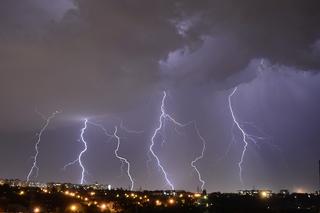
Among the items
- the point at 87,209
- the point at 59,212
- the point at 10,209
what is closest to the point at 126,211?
the point at 87,209

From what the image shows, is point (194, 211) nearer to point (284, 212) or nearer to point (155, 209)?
point (155, 209)

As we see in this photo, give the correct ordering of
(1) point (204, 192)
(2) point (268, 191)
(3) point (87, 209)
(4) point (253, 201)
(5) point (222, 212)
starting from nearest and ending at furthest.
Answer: (3) point (87, 209) → (5) point (222, 212) → (4) point (253, 201) → (1) point (204, 192) → (2) point (268, 191)

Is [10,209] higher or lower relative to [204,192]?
lower

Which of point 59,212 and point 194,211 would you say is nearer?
point 59,212

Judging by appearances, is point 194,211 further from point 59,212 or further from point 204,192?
point 204,192

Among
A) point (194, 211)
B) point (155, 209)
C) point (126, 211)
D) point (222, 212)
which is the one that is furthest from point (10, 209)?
point (222, 212)

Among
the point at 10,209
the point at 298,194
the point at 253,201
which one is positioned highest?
the point at 298,194

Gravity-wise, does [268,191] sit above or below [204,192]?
above

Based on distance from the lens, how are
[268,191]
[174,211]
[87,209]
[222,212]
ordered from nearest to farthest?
[87,209] → [174,211] → [222,212] → [268,191]

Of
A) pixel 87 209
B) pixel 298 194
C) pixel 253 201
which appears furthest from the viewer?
pixel 298 194
